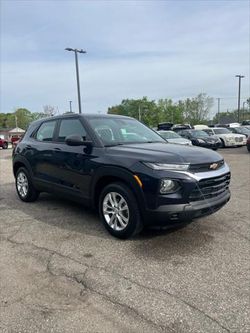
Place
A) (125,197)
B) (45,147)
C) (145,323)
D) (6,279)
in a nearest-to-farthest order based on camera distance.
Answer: (145,323), (6,279), (125,197), (45,147)

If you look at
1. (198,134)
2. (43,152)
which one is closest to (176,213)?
(43,152)

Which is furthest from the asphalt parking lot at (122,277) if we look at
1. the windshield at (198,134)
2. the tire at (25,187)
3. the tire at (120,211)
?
the windshield at (198,134)

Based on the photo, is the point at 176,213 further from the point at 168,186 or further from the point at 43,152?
the point at 43,152

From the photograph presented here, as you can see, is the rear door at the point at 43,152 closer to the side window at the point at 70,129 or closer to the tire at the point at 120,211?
the side window at the point at 70,129

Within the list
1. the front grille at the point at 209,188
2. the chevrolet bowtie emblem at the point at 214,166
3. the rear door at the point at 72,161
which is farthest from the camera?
the rear door at the point at 72,161

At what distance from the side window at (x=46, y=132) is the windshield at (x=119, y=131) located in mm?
1072

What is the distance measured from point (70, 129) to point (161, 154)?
1891 mm

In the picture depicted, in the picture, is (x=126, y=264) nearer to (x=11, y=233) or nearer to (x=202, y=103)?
(x=11, y=233)

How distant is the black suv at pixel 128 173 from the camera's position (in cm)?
390

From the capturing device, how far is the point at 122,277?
339 centimetres

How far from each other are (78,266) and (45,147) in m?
2.75

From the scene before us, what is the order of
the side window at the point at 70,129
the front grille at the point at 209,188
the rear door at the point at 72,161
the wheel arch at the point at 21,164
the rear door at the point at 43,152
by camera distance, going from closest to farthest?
1. the front grille at the point at 209,188
2. the rear door at the point at 72,161
3. the side window at the point at 70,129
4. the rear door at the point at 43,152
5. the wheel arch at the point at 21,164

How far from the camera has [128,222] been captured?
4184 mm

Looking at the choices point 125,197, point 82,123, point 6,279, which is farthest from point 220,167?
point 6,279
